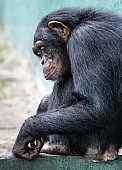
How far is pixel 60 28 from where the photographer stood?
4.86 meters

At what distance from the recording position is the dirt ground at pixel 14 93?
757 cm

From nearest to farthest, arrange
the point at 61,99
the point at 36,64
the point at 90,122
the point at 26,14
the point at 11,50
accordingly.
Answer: the point at 90,122, the point at 61,99, the point at 36,64, the point at 26,14, the point at 11,50

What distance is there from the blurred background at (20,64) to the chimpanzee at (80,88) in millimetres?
836

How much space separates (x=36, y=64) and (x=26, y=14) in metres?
1.51

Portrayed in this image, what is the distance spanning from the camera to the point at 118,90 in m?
4.52

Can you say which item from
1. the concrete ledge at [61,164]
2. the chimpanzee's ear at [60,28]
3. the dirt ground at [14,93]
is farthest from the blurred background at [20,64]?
the concrete ledge at [61,164]

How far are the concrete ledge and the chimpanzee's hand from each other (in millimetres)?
58

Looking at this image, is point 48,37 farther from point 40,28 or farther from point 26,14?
point 26,14

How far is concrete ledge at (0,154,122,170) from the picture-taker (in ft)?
14.8

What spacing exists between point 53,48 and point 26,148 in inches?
35.6

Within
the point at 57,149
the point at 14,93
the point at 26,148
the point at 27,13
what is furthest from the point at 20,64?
the point at 26,148

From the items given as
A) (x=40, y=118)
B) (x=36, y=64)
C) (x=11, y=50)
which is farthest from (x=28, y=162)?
(x=11, y=50)

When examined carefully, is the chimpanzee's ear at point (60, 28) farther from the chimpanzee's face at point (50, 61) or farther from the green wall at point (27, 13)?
the green wall at point (27, 13)

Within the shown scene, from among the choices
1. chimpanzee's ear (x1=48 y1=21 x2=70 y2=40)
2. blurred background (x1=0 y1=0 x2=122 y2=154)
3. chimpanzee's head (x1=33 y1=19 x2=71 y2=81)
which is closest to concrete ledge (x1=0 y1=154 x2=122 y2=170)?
chimpanzee's head (x1=33 y1=19 x2=71 y2=81)
